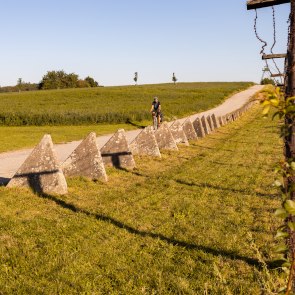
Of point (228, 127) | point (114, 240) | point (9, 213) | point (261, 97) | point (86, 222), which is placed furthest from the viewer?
point (228, 127)

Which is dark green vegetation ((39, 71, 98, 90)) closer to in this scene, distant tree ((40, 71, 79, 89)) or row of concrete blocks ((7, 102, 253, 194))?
distant tree ((40, 71, 79, 89))

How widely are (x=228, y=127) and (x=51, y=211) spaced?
22.2 m

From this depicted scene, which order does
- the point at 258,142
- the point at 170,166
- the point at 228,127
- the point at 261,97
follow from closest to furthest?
the point at 261,97
the point at 170,166
the point at 258,142
the point at 228,127

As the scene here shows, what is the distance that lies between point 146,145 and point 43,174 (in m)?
5.62

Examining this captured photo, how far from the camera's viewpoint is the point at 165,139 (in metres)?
15.7

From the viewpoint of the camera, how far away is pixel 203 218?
22.8 ft

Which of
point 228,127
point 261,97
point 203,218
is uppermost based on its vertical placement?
point 261,97

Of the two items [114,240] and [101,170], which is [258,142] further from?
[114,240]

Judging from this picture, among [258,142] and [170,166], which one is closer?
[170,166]

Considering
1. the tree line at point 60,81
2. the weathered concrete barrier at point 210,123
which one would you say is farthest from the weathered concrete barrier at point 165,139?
the tree line at point 60,81

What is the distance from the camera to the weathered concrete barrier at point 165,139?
15.7 meters

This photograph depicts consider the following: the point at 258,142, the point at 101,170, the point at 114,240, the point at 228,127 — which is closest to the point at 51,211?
the point at 114,240

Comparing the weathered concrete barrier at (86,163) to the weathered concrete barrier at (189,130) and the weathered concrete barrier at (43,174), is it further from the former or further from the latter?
the weathered concrete barrier at (189,130)

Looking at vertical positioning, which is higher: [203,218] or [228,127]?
[203,218]
